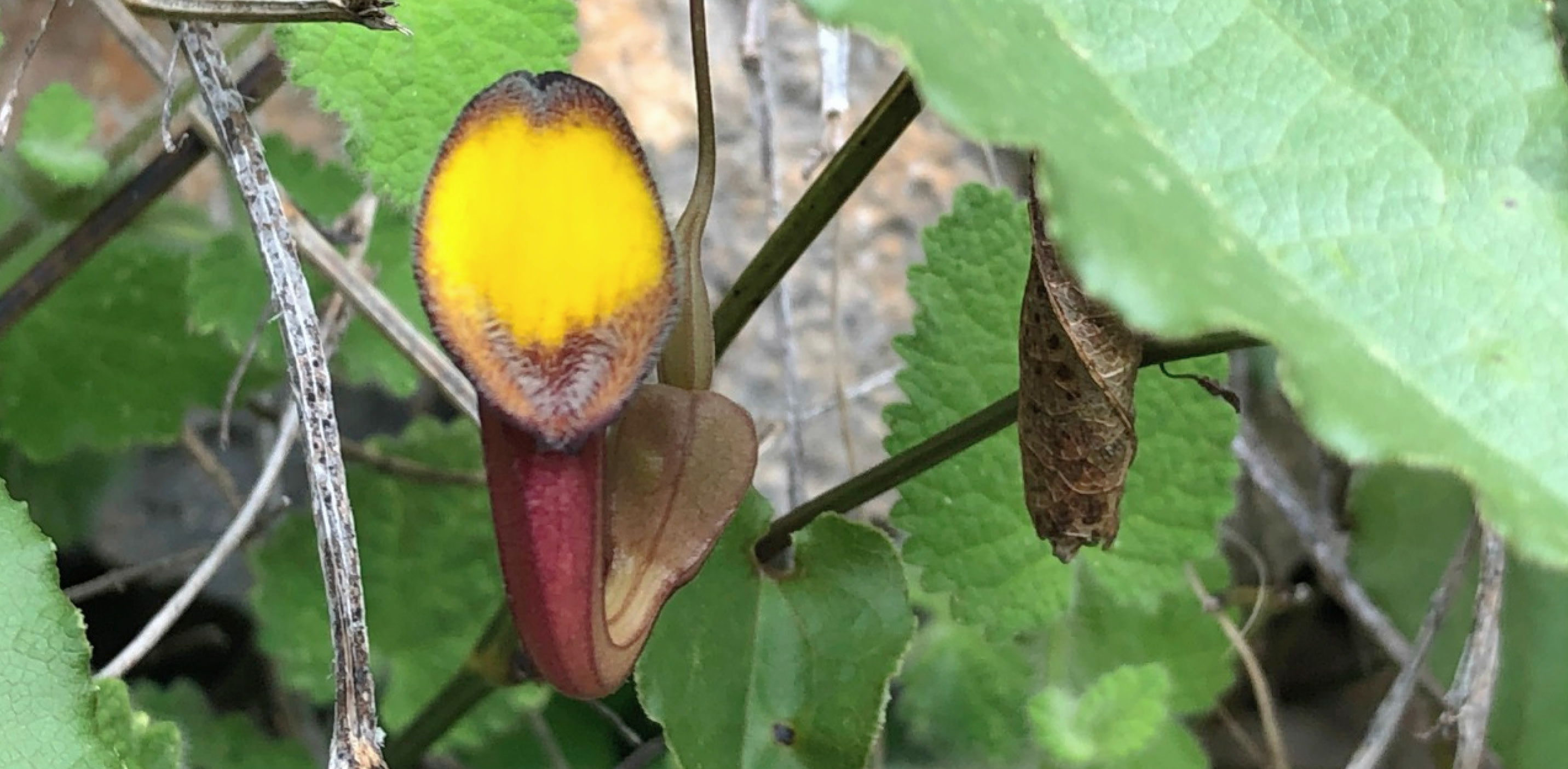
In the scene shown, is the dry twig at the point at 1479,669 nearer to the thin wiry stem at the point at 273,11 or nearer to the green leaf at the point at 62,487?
the thin wiry stem at the point at 273,11

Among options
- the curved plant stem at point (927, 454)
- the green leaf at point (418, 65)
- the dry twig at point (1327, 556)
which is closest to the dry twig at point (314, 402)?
the green leaf at point (418, 65)

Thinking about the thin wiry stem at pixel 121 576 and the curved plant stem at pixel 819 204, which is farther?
the thin wiry stem at pixel 121 576

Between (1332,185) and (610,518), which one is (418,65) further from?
(1332,185)

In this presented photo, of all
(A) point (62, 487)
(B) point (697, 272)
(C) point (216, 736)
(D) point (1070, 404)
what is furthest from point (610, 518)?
(A) point (62, 487)

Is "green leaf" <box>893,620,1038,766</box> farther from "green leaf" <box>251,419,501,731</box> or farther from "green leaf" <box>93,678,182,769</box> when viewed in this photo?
"green leaf" <box>93,678,182,769</box>

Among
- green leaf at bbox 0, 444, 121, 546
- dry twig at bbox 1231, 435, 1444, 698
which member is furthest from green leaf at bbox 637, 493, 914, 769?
green leaf at bbox 0, 444, 121, 546

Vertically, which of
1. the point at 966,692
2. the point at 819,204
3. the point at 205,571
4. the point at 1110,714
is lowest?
the point at 966,692

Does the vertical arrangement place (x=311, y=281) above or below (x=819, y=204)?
below
